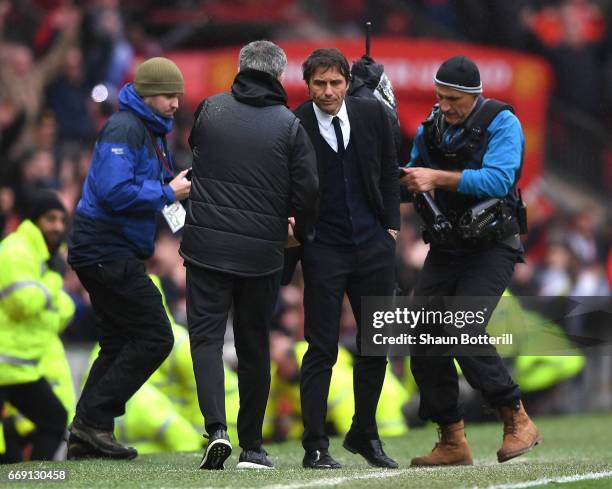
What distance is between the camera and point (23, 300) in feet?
33.8

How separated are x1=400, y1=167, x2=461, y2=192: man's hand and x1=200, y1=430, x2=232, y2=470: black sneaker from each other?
1.78 meters

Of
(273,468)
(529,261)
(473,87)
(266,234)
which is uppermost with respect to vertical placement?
(473,87)

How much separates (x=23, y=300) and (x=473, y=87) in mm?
3234

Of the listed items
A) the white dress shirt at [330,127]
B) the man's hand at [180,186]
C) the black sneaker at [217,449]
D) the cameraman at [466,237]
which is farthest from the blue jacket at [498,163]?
the black sneaker at [217,449]

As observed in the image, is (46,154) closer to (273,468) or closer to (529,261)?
(529,261)

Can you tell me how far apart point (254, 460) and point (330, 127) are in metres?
1.79

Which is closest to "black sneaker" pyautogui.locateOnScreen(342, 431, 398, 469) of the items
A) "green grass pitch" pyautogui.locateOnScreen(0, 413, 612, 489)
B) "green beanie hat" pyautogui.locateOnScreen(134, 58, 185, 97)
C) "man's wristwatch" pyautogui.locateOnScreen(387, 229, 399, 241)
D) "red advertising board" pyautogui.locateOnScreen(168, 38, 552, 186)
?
"green grass pitch" pyautogui.locateOnScreen(0, 413, 612, 489)

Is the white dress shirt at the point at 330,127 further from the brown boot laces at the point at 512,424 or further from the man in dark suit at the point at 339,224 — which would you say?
the brown boot laces at the point at 512,424

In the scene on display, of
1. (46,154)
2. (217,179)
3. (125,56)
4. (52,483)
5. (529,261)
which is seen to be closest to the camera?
(52,483)

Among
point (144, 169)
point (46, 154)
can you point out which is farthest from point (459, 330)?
point (46, 154)

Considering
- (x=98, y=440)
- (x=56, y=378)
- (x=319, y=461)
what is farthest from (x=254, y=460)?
(x=56, y=378)

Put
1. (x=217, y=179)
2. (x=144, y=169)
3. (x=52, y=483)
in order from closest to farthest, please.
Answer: (x=52, y=483) < (x=217, y=179) < (x=144, y=169)

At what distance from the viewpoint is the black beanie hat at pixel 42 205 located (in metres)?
10.4

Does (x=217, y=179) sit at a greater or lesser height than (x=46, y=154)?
greater
